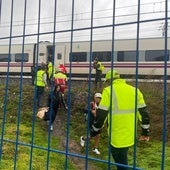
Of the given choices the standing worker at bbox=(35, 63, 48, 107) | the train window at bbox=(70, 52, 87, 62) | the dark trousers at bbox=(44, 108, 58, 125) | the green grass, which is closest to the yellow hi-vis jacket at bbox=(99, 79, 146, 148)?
the green grass

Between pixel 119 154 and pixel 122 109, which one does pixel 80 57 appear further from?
pixel 122 109

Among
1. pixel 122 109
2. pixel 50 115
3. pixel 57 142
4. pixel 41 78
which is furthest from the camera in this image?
pixel 57 142

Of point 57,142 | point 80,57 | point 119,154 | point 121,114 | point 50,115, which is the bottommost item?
point 57,142

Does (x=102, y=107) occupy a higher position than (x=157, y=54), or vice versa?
(x=157, y=54)

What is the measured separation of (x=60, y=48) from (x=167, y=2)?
19391mm

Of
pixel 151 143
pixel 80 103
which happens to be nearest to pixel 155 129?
pixel 151 143

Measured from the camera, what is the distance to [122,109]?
548 centimetres

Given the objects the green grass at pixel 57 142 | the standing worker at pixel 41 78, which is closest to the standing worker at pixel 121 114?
the green grass at pixel 57 142

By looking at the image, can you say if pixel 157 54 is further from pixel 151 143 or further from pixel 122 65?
pixel 151 143

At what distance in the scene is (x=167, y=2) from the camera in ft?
9.11

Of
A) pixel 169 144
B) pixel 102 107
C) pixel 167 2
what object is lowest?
pixel 169 144

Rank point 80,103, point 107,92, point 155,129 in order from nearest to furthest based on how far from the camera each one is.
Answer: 1. point 107,92
2. point 155,129
3. point 80,103

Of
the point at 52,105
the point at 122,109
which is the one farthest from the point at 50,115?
the point at 122,109

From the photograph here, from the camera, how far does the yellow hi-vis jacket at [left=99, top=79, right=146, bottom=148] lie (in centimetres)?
536
